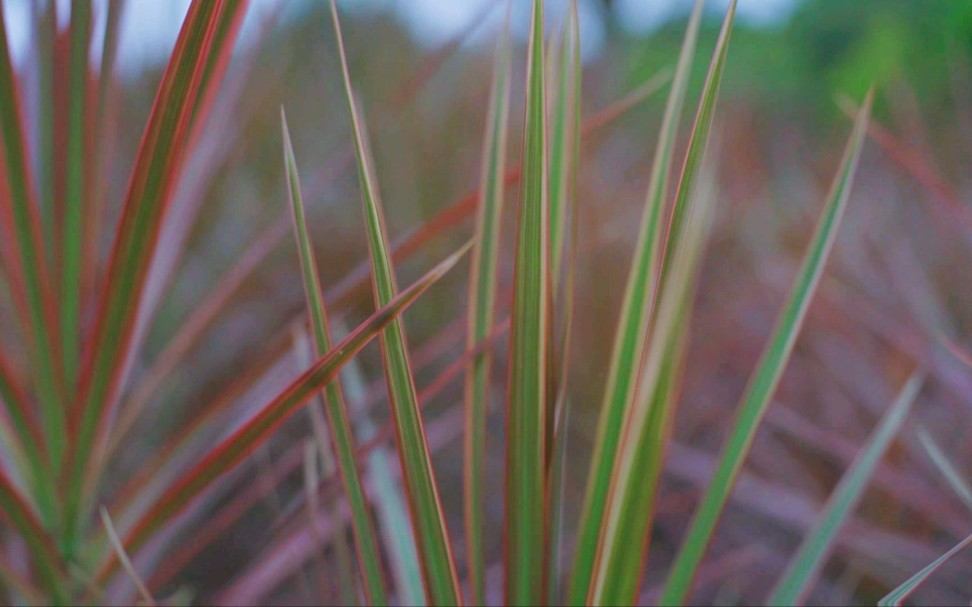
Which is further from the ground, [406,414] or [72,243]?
[72,243]

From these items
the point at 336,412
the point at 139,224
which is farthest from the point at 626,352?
the point at 139,224

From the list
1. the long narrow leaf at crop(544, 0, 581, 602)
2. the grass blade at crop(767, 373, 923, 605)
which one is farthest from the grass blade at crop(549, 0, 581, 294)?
the grass blade at crop(767, 373, 923, 605)

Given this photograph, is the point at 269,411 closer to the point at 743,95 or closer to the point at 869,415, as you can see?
the point at 869,415

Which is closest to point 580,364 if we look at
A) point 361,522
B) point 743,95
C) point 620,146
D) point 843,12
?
point 361,522

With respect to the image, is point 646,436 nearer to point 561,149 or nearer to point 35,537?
point 561,149

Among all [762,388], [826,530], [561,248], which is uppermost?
[561,248]
